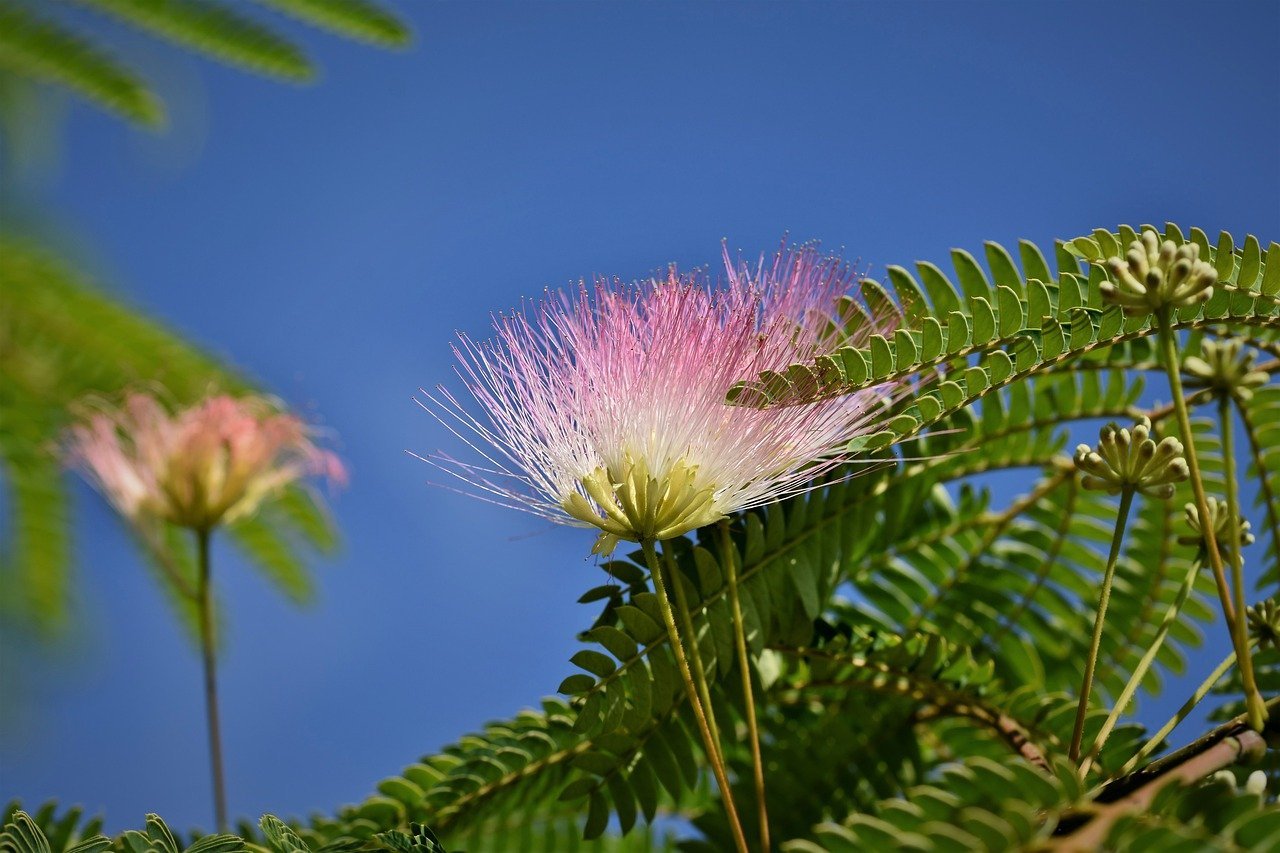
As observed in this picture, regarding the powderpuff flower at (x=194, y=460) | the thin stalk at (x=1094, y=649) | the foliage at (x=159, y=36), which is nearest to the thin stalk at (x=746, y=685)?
the thin stalk at (x=1094, y=649)

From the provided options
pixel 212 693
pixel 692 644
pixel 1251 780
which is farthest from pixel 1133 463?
pixel 212 693

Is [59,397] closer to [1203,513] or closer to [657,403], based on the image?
[657,403]

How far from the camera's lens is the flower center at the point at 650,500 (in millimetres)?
1281

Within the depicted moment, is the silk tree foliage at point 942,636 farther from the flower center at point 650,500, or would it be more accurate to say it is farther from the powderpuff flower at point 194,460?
the powderpuff flower at point 194,460

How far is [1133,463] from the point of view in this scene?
3.91 feet

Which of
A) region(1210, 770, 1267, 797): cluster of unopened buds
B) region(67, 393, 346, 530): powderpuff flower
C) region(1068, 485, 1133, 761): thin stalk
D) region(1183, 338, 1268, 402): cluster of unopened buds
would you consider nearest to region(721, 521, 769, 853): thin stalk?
region(1068, 485, 1133, 761): thin stalk

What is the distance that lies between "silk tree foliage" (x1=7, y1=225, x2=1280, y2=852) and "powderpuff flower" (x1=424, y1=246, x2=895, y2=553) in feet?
0.17

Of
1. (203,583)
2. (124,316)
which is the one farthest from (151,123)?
(203,583)

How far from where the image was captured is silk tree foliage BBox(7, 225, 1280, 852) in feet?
3.17

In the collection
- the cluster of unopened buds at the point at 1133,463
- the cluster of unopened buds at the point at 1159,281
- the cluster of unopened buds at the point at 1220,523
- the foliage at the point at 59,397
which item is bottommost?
the cluster of unopened buds at the point at 1220,523

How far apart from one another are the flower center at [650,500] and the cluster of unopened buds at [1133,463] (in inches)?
15.1

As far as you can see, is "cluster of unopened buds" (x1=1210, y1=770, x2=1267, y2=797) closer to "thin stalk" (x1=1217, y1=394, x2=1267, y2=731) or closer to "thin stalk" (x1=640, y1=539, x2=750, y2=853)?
"thin stalk" (x1=1217, y1=394, x2=1267, y2=731)

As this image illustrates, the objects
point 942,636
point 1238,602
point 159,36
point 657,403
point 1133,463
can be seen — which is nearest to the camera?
point 1238,602

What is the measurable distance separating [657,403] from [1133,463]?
1.58ft
